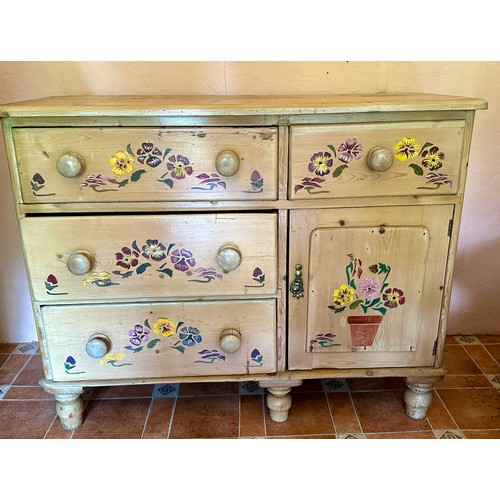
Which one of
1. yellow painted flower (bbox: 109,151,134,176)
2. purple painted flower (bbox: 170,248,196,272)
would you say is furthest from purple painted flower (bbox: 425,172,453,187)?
yellow painted flower (bbox: 109,151,134,176)

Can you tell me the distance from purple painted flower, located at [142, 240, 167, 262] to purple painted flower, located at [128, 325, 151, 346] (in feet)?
0.67

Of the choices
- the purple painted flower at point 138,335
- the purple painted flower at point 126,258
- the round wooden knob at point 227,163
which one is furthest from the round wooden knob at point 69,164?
the purple painted flower at point 138,335

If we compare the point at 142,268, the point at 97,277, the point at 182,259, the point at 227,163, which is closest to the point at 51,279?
the point at 97,277

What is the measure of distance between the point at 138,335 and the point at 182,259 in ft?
0.84

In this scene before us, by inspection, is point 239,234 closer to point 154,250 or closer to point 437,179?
point 154,250

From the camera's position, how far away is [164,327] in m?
1.30

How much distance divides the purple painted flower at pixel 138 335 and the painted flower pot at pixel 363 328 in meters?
0.55

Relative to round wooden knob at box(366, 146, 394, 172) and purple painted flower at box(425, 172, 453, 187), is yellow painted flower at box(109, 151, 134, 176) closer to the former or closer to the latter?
round wooden knob at box(366, 146, 394, 172)

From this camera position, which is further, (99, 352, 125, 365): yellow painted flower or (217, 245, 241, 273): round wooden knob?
(99, 352, 125, 365): yellow painted flower

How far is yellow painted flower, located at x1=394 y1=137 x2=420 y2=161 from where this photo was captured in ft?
3.84

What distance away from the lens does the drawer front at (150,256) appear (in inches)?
47.4

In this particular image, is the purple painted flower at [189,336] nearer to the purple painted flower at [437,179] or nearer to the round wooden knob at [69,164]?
the round wooden knob at [69,164]

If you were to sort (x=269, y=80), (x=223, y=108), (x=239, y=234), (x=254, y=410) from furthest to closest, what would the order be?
(x=269, y=80) → (x=254, y=410) → (x=239, y=234) → (x=223, y=108)

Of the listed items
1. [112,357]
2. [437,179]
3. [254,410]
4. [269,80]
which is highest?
[269,80]
